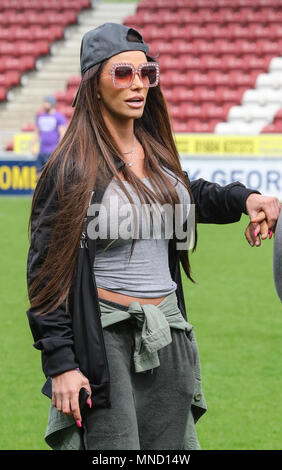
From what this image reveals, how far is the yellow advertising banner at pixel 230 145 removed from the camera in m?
15.8

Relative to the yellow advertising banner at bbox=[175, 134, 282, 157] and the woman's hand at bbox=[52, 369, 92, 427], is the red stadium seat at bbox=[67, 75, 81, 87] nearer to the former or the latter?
the yellow advertising banner at bbox=[175, 134, 282, 157]

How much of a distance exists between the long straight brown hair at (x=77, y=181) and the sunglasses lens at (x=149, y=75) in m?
0.14

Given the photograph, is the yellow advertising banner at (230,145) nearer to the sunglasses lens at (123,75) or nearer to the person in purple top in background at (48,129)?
the person in purple top in background at (48,129)

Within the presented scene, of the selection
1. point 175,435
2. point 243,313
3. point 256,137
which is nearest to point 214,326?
point 243,313

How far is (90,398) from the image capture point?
103 inches

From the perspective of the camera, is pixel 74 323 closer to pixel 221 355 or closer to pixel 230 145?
pixel 221 355

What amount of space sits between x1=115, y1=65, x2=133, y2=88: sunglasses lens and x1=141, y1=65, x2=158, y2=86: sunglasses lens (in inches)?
2.7

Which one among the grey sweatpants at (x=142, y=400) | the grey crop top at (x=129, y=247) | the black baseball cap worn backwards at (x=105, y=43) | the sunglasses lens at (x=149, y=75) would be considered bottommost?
the grey sweatpants at (x=142, y=400)

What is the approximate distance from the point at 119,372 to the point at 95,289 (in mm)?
259

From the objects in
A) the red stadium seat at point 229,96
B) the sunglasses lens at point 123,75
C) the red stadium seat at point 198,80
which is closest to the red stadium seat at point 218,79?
the red stadium seat at point 198,80

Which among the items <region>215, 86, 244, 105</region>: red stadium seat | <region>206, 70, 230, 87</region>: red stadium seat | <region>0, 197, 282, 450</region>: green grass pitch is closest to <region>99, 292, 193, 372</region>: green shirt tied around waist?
<region>0, 197, 282, 450</region>: green grass pitch

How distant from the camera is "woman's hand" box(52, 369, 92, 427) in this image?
8.33 feet

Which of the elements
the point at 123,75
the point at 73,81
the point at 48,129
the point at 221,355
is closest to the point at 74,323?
the point at 123,75

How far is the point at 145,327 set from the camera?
265cm
